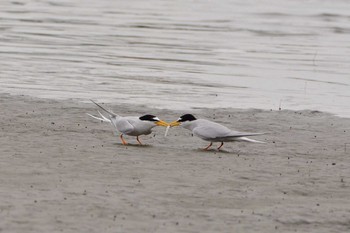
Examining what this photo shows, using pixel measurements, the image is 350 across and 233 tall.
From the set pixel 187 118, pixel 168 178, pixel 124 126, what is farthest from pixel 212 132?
pixel 168 178

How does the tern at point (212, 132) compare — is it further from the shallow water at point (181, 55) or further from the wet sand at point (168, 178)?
the shallow water at point (181, 55)

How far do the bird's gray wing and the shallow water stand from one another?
341cm

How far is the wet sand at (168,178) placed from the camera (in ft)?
28.1

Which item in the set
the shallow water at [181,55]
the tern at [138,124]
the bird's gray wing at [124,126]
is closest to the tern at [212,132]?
the tern at [138,124]

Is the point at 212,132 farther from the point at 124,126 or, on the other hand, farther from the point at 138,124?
the point at 124,126

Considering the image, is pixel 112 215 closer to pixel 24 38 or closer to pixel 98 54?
pixel 98 54

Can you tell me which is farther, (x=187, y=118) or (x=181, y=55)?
(x=181, y=55)

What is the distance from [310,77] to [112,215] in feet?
39.8

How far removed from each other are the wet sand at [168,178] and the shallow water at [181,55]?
236 centimetres

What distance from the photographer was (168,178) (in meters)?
10.3

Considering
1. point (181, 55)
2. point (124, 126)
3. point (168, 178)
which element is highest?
point (168, 178)

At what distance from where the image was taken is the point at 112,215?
8.59 metres

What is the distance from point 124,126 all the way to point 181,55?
10.7 m

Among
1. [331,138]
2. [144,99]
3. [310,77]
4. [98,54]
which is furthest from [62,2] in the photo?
[331,138]
